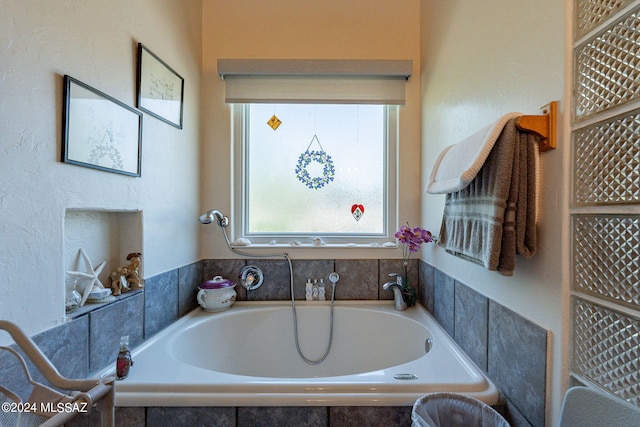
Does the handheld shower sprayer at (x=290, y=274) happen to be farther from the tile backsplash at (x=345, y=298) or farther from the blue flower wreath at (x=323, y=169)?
the blue flower wreath at (x=323, y=169)

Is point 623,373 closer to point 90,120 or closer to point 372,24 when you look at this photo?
point 90,120

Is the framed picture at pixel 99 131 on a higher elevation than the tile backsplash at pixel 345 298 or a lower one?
higher

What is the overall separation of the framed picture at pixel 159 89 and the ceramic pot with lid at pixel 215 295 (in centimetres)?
87

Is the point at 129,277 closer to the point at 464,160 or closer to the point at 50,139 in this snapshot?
the point at 50,139

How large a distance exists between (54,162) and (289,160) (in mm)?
1229

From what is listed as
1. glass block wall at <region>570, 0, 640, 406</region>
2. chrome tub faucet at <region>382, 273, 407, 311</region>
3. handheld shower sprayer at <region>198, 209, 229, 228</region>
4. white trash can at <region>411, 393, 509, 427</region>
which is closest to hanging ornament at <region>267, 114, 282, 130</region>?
handheld shower sprayer at <region>198, 209, 229, 228</region>

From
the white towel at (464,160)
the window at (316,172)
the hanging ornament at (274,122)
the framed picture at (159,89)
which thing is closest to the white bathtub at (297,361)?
the window at (316,172)

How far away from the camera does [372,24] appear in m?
1.73

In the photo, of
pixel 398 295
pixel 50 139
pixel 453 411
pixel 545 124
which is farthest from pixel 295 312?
pixel 545 124

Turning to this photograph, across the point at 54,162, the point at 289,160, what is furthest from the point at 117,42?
the point at 289,160

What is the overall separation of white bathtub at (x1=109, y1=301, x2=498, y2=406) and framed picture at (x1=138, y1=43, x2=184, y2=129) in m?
1.01

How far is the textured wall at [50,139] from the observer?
694mm

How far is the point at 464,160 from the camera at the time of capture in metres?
0.89

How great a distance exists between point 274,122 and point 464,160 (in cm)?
132
